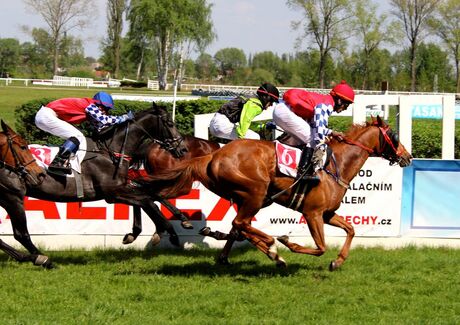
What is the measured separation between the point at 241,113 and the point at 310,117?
1.85m

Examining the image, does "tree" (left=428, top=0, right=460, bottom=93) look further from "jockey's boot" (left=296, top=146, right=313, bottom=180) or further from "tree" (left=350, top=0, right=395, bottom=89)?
"jockey's boot" (left=296, top=146, right=313, bottom=180)

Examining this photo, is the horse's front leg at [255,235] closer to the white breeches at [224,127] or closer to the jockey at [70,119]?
the jockey at [70,119]

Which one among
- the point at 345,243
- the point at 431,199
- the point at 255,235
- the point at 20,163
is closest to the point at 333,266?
the point at 345,243

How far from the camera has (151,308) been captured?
5984 mm

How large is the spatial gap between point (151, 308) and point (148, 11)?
65.4 meters

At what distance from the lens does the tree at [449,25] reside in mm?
58934

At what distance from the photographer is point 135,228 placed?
834cm

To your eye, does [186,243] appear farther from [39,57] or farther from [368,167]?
[39,57]

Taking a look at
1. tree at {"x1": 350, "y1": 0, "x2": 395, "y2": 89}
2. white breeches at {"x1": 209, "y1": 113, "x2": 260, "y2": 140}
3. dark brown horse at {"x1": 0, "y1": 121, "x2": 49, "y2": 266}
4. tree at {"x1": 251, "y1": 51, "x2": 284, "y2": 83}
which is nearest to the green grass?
dark brown horse at {"x1": 0, "y1": 121, "x2": 49, "y2": 266}

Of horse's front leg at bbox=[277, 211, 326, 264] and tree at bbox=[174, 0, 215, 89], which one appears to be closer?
horse's front leg at bbox=[277, 211, 326, 264]

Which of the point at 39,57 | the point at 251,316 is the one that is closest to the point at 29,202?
the point at 251,316

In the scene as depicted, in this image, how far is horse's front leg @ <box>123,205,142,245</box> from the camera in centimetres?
821

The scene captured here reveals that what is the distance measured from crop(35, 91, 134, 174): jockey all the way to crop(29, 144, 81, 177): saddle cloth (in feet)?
0.17

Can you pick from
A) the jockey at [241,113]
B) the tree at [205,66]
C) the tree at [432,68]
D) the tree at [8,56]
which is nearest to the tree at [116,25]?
the tree at [8,56]
